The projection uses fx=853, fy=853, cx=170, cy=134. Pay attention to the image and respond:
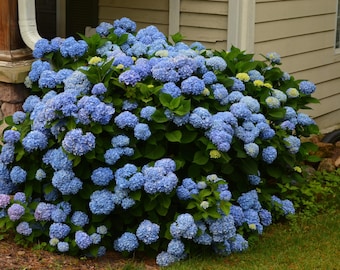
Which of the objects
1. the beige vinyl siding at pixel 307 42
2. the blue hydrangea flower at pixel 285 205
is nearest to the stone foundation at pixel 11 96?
the blue hydrangea flower at pixel 285 205

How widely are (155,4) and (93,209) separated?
3.39 metres

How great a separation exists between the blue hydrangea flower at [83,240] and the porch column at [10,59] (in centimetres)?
144

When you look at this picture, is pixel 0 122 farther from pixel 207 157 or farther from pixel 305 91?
pixel 305 91

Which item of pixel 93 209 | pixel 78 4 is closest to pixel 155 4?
pixel 78 4

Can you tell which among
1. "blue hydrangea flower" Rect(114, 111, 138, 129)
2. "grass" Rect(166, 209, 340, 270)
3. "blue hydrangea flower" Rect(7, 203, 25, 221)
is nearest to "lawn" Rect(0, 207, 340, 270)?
"grass" Rect(166, 209, 340, 270)

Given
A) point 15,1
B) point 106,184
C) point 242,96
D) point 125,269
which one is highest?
point 15,1

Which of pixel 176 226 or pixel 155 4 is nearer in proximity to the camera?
pixel 176 226

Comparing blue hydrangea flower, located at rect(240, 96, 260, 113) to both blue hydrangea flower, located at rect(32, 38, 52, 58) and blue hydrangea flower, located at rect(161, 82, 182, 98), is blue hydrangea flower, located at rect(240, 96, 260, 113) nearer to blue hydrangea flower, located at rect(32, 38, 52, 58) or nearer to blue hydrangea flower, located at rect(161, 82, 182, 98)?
blue hydrangea flower, located at rect(161, 82, 182, 98)

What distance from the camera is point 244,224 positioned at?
20.3ft

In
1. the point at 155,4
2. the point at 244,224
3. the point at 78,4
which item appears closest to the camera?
the point at 244,224

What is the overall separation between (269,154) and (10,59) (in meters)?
2.15

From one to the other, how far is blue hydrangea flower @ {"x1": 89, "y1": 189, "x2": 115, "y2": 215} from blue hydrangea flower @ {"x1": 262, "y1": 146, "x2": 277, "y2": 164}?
1244 mm

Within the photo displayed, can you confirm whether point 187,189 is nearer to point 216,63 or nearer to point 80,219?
point 80,219

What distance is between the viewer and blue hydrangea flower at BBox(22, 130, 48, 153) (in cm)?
579
